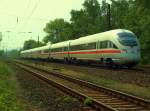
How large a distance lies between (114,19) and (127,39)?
5937 cm

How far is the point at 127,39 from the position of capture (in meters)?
31.2

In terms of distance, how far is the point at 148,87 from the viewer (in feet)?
58.9

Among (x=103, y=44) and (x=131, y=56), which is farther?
(x=103, y=44)

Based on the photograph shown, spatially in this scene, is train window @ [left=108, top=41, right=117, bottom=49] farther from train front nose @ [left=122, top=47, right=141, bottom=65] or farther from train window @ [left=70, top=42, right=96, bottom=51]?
train window @ [left=70, top=42, right=96, bottom=51]

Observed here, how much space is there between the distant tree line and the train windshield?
1627 cm

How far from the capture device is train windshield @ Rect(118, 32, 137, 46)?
30.7 m

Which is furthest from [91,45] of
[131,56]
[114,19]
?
[114,19]

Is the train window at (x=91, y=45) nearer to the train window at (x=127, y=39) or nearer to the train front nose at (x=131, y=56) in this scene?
the train window at (x=127, y=39)

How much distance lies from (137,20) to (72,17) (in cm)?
5029

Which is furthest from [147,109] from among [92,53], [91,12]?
[91,12]

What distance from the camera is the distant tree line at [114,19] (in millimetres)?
50781

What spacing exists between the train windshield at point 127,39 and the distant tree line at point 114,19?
16270 millimetres

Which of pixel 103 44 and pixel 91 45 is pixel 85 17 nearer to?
pixel 91 45

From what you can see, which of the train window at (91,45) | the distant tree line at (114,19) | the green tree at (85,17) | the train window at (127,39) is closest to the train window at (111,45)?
the train window at (127,39)
